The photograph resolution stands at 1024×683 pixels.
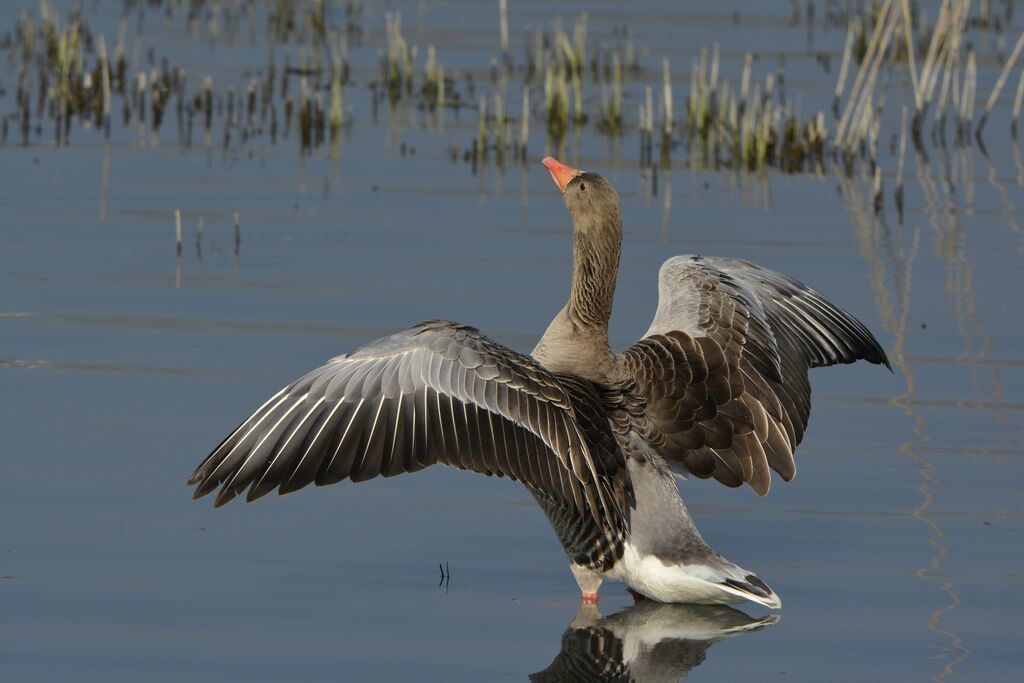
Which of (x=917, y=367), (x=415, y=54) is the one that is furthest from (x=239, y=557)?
(x=415, y=54)

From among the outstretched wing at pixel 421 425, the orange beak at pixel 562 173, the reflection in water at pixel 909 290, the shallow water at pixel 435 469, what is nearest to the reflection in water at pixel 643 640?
the shallow water at pixel 435 469

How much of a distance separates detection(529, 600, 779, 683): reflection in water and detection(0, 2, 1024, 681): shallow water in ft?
0.08

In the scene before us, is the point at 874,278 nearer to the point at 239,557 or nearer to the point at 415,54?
the point at 239,557

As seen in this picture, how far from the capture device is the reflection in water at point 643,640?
611 cm

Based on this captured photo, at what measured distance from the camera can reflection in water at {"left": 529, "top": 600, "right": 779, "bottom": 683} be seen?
6.11m

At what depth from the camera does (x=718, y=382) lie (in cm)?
742

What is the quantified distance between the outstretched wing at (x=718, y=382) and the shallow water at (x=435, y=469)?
46 cm

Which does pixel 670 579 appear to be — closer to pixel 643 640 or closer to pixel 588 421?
pixel 643 640

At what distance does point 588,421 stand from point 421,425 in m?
0.66

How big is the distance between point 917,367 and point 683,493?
249cm

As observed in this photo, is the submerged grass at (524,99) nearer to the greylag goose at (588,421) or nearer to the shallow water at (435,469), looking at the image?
the shallow water at (435,469)

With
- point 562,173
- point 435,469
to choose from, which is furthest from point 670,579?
point 562,173

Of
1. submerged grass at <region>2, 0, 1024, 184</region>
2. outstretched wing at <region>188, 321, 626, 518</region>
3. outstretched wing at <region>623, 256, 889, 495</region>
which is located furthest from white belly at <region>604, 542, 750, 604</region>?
submerged grass at <region>2, 0, 1024, 184</region>

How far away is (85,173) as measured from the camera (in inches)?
589
